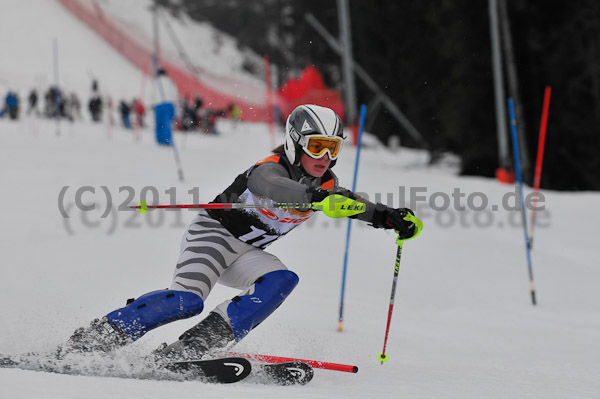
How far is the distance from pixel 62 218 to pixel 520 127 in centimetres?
1374

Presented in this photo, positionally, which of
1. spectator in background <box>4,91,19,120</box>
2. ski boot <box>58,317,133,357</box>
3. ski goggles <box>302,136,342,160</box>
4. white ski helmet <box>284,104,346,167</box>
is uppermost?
spectator in background <box>4,91,19,120</box>

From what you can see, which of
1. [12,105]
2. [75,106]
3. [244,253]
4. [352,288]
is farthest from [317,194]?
[75,106]

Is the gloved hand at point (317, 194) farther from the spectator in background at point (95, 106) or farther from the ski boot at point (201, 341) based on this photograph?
the spectator in background at point (95, 106)

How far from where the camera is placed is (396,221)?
3.68 metres

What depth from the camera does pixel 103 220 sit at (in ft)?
32.7

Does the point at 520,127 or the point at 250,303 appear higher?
the point at 520,127

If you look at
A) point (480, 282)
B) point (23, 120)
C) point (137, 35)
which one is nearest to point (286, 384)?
point (480, 282)

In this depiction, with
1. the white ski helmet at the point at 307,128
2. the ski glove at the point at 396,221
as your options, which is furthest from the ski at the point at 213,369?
the white ski helmet at the point at 307,128

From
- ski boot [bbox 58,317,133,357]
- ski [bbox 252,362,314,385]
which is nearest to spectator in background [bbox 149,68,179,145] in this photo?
ski boot [bbox 58,317,133,357]

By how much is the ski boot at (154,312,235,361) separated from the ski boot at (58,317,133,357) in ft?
0.69

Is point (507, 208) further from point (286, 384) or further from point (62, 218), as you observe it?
point (286, 384)

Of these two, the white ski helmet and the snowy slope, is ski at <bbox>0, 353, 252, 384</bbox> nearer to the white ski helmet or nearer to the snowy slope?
the snowy slope

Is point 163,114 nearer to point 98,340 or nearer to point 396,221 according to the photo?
point 98,340

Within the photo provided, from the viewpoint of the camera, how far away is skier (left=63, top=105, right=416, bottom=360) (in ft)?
12.0
